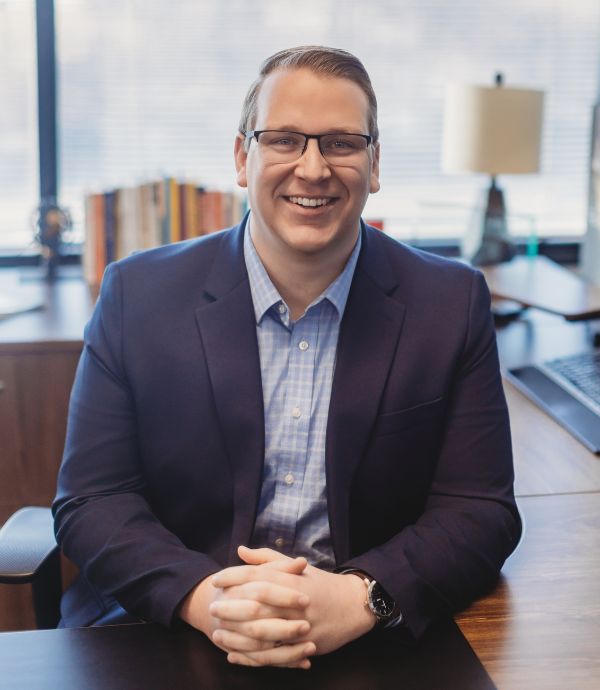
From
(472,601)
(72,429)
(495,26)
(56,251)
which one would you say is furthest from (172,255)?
(495,26)

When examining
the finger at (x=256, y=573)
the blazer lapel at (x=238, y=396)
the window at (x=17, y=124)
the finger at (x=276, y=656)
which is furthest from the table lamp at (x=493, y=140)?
the finger at (x=276, y=656)

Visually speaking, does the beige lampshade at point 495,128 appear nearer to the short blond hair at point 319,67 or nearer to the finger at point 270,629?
the short blond hair at point 319,67

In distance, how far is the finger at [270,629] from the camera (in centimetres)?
124

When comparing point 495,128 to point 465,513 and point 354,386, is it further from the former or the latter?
point 465,513

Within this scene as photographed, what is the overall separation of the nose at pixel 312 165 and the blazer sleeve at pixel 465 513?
0.33 meters

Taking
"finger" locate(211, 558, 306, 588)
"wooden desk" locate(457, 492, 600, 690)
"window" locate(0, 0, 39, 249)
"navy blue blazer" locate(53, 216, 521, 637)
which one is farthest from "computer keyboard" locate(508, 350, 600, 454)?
"window" locate(0, 0, 39, 249)

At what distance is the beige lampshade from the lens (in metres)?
2.88

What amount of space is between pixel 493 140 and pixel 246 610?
6.49 feet

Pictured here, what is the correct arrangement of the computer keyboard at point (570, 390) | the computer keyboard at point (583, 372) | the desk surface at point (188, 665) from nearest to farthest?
the desk surface at point (188, 665) < the computer keyboard at point (570, 390) < the computer keyboard at point (583, 372)

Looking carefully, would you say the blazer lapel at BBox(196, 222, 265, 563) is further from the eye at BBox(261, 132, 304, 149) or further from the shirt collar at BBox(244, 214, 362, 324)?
the eye at BBox(261, 132, 304, 149)

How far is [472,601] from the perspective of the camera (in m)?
1.41

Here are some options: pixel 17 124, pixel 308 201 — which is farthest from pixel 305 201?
pixel 17 124

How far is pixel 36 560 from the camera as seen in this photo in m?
1.57

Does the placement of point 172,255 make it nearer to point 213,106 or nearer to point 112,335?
point 112,335
